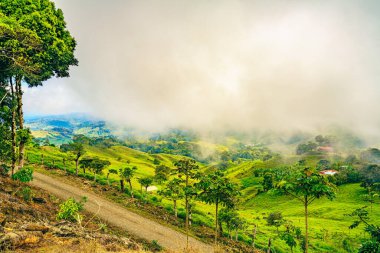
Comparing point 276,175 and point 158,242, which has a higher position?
point 276,175

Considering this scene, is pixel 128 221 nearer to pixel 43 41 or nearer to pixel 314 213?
pixel 43 41

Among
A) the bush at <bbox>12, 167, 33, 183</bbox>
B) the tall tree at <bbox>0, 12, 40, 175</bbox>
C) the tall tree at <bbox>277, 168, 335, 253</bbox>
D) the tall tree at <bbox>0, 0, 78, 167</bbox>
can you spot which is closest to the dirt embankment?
the bush at <bbox>12, 167, 33, 183</bbox>

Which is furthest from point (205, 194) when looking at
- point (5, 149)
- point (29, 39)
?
point (5, 149)

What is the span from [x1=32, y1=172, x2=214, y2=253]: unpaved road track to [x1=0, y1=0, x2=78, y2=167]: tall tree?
35.9 ft

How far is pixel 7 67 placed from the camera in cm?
2409

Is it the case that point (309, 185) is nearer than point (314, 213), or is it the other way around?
point (309, 185)

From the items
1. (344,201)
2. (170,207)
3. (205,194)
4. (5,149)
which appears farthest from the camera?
(344,201)

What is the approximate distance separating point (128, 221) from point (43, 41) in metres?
22.6

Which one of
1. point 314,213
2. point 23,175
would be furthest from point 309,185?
point 314,213

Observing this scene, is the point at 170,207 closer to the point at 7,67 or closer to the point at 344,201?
the point at 7,67

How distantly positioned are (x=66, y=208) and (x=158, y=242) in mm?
11829

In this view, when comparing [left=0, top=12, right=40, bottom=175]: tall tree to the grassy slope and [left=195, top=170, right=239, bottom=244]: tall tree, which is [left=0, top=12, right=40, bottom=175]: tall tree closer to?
[left=195, top=170, right=239, bottom=244]: tall tree

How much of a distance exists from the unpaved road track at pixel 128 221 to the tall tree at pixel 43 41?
431 inches

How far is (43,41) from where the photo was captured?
26.2 meters
